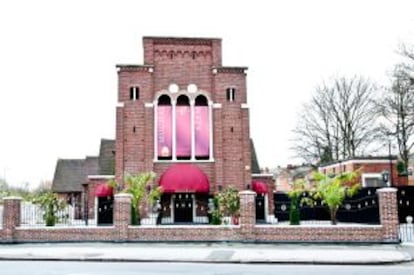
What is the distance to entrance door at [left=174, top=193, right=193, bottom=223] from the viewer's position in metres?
34.2

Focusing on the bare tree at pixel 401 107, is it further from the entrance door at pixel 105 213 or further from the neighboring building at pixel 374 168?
the entrance door at pixel 105 213

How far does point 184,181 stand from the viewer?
33.3m

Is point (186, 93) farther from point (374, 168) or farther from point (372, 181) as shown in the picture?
point (372, 181)

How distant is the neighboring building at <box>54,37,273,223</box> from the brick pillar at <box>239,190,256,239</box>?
1288 centimetres

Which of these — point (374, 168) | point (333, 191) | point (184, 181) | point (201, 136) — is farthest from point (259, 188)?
point (374, 168)

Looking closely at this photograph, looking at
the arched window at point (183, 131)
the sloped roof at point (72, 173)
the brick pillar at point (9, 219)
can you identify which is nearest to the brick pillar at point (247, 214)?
the brick pillar at point (9, 219)

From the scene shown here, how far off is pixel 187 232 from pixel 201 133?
14.7 metres

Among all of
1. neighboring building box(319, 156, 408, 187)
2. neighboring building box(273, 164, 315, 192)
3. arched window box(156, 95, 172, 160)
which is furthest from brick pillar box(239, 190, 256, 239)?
neighboring building box(273, 164, 315, 192)

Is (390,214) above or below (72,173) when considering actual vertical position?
below

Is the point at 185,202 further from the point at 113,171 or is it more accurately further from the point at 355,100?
the point at 355,100

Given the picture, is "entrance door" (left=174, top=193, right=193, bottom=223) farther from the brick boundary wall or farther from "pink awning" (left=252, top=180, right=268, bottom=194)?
the brick boundary wall

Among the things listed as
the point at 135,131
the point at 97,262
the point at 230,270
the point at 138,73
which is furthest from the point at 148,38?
the point at 230,270

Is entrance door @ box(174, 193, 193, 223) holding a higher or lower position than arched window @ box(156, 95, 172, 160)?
lower

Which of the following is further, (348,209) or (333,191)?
(348,209)
